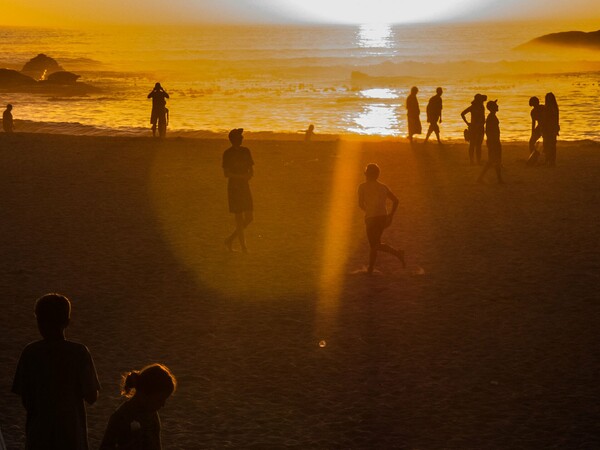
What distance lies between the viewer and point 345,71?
8425cm

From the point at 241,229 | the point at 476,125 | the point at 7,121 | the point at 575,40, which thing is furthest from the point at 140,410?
the point at 575,40

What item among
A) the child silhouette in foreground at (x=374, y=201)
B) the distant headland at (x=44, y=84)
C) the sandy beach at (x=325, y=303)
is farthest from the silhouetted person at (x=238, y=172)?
the distant headland at (x=44, y=84)

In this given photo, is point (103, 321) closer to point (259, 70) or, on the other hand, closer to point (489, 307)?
point (489, 307)

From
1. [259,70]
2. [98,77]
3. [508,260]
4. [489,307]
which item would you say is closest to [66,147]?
[508,260]

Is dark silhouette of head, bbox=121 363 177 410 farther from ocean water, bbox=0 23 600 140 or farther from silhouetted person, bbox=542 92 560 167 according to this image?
ocean water, bbox=0 23 600 140

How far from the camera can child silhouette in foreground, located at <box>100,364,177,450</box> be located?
4391 mm

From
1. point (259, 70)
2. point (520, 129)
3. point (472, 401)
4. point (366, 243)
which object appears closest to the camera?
point (472, 401)

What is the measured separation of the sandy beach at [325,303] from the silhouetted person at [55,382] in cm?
179

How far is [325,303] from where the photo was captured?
10.2 meters

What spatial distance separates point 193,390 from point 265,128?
27019 mm

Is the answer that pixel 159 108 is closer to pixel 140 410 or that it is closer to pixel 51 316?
pixel 51 316

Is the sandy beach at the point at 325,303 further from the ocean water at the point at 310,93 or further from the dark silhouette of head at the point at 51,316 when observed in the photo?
the ocean water at the point at 310,93

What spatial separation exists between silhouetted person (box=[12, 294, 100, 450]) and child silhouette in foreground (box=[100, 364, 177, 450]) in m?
0.42

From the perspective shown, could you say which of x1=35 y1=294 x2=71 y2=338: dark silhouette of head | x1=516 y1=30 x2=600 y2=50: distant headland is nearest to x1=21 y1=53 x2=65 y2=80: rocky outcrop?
x1=516 y1=30 x2=600 y2=50: distant headland
